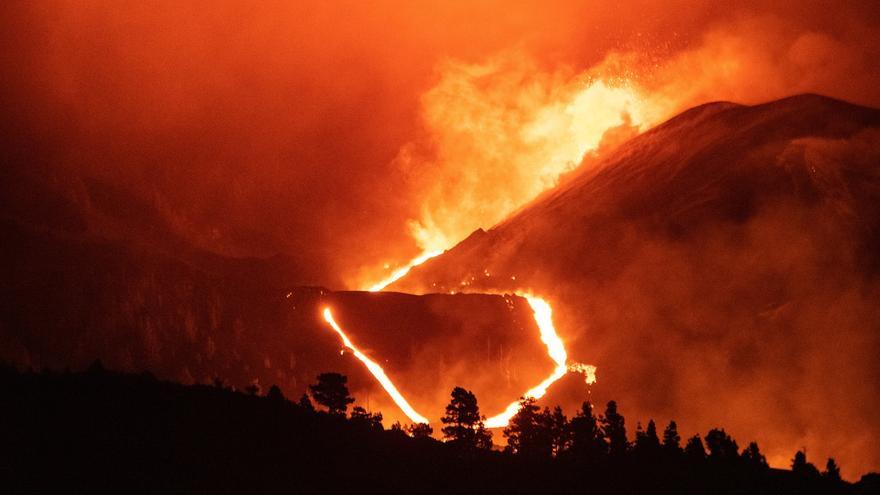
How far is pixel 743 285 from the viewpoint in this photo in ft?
548

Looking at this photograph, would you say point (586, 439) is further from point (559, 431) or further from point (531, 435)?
point (531, 435)

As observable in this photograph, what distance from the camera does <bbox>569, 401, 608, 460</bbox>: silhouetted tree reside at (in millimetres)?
73000

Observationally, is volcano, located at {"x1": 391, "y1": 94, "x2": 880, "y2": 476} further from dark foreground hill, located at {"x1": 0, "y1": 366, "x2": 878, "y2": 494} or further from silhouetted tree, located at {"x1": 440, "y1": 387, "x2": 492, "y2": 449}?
dark foreground hill, located at {"x1": 0, "y1": 366, "x2": 878, "y2": 494}

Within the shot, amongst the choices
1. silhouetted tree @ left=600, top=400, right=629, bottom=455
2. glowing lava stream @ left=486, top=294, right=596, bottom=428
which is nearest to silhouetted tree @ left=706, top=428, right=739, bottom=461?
silhouetted tree @ left=600, top=400, right=629, bottom=455

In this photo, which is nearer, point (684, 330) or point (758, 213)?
point (684, 330)

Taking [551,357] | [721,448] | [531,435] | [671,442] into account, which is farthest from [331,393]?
[551,357]

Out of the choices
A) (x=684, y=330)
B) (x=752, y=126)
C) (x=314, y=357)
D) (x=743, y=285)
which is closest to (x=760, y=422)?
(x=684, y=330)

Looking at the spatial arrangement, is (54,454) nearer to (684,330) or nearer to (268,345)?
(268,345)

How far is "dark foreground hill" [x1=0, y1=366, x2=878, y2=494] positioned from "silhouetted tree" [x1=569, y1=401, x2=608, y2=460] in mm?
6721

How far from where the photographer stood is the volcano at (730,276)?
477 feet

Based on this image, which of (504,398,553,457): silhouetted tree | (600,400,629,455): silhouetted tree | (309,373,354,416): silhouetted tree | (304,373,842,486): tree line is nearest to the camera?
(304,373,842,486): tree line

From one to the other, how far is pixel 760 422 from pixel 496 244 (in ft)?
182

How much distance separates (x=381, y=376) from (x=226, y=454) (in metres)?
88.8

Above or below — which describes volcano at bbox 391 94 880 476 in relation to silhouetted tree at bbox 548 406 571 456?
above
